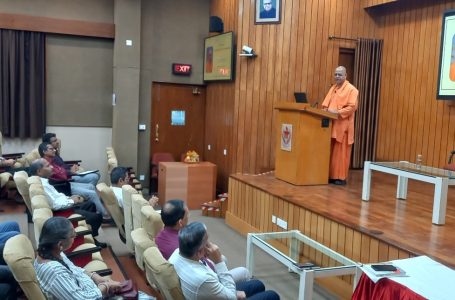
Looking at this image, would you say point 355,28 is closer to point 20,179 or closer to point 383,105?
point 383,105

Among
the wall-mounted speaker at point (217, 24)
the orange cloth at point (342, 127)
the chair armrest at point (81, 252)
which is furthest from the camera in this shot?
the wall-mounted speaker at point (217, 24)

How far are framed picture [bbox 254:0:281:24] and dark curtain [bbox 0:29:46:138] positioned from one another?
3473mm

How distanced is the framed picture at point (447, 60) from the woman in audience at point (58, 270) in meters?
5.09

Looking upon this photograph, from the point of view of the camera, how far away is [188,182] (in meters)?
7.39

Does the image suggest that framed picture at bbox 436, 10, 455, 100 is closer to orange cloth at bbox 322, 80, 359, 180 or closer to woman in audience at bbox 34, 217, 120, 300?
orange cloth at bbox 322, 80, 359, 180

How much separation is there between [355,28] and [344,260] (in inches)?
179

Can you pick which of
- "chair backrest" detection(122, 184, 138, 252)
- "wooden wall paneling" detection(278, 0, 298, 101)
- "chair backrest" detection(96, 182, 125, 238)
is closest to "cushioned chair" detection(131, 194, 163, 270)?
"chair backrest" detection(122, 184, 138, 252)

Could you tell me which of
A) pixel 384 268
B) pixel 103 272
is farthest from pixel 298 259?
pixel 103 272

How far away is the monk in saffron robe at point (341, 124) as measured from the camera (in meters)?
5.76

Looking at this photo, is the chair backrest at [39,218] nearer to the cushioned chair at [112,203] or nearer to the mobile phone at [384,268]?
the cushioned chair at [112,203]

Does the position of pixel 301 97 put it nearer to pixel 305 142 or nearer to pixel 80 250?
pixel 305 142

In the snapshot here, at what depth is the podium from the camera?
556 centimetres

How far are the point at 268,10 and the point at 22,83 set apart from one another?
13.0ft

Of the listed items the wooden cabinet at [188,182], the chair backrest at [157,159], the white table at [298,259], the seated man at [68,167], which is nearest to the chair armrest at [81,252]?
the white table at [298,259]
